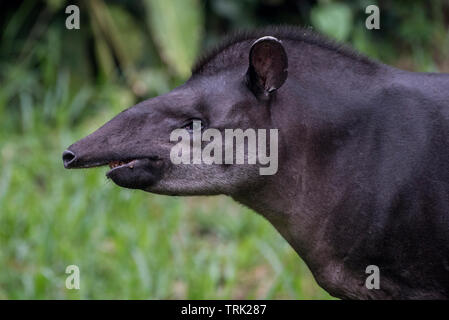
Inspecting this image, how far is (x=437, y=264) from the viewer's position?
3.04m

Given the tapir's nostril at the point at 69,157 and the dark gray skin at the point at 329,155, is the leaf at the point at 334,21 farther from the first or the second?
the tapir's nostril at the point at 69,157

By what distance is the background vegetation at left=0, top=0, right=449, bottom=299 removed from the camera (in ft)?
17.2

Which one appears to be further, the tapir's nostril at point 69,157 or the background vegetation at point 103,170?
the background vegetation at point 103,170

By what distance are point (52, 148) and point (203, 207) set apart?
1274 millimetres

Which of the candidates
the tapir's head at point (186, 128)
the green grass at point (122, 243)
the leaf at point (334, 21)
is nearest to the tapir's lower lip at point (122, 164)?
the tapir's head at point (186, 128)

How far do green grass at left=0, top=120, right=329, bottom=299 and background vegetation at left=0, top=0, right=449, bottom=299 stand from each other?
10 mm

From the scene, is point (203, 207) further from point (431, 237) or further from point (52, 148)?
point (431, 237)

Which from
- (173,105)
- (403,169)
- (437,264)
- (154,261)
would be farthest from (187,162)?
(154,261)

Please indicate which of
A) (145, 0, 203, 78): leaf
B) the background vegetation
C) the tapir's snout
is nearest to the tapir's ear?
the tapir's snout

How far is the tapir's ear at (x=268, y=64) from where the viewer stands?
299 cm

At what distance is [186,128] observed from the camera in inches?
120

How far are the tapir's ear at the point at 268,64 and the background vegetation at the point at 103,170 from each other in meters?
1.19

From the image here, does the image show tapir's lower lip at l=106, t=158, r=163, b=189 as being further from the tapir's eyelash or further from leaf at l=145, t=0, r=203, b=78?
leaf at l=145, t=0, r=203, b=78

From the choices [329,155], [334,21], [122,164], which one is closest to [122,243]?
[334,21]
